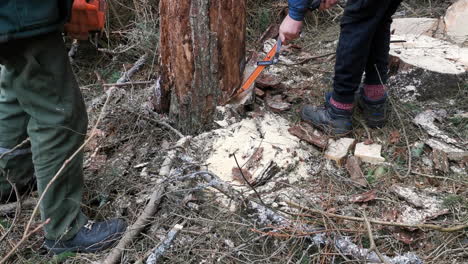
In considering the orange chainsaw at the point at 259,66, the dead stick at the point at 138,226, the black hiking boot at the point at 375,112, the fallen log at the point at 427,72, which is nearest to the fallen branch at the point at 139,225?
the dead stick at the point at 138,226

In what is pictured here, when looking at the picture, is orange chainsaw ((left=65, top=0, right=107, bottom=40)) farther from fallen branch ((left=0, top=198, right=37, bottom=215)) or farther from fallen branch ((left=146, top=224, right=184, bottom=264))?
fallen branch ((left=146, top=224, right=184, bottom=264))

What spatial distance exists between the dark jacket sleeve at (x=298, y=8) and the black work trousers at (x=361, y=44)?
253 millimetres

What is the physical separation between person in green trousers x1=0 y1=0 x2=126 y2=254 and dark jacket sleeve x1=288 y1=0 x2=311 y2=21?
1.20 m

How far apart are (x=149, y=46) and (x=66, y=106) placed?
6.58ft

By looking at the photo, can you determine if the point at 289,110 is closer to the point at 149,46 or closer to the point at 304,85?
the point at 304,85

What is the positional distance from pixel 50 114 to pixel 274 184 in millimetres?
1202

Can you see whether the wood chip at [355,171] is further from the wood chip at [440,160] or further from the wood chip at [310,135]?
the wood chip at [440,160]

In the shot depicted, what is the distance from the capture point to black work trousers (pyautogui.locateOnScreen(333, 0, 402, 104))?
2.43 meters

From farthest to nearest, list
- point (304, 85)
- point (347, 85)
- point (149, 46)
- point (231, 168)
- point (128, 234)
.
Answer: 1. point (149, 46)
2. point (304, 85)
3. point (347, 85)
4. point (231, 168)
5. point (128, 234)

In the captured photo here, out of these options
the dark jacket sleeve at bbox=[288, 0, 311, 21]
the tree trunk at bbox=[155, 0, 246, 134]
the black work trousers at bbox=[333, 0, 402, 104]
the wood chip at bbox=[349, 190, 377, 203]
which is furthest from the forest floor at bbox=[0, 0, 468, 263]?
the dark jacket sleeve at bbox=[288, 0, 311, 21]

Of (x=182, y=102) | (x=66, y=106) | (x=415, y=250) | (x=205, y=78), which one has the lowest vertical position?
(x=415, y=250)

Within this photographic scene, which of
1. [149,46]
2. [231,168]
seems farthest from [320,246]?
[149,46]

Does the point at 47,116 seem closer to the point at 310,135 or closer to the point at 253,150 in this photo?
the point at 253,150

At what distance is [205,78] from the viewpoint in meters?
2.66
